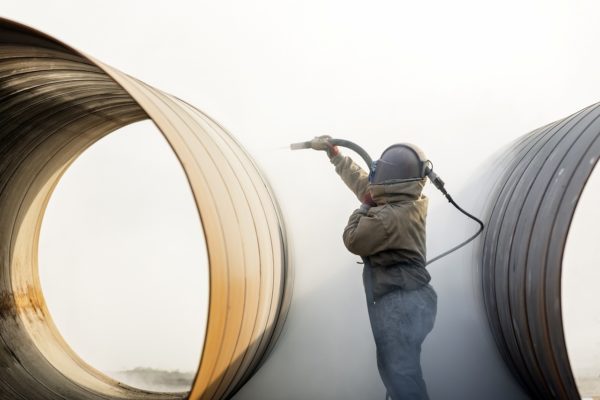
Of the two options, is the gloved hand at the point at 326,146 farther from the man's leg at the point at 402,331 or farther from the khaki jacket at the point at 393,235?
the man's leg at the point at 402,331

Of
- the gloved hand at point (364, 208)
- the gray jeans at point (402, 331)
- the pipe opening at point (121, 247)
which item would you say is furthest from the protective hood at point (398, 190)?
the pipe opening at point (121, 247)

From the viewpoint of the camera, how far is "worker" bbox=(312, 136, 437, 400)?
357 cm

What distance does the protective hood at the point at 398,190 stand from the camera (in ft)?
11.9

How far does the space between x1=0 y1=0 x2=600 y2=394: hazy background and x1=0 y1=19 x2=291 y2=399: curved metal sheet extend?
1574 millimetres

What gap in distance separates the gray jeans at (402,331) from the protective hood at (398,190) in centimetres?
57

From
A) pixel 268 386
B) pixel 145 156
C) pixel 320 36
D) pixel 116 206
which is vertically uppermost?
pixel 320 36

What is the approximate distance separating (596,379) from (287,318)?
2.90m

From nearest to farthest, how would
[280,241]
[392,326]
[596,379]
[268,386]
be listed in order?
[392,326] → [280,241] → [268,386] → [596,379]

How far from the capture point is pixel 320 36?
630cm

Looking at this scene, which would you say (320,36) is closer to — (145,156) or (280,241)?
(145,156)

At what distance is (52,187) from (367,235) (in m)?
2.91

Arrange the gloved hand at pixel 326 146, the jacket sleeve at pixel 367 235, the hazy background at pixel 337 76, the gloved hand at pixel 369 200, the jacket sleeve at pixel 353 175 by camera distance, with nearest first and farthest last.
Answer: the jacket sleeve at pixel 367 235 < the gloved hand at pixel 369 200 < the jacket sleeve at pixel 353 175 < the gloved hand at pixel 326 146 < the hazy background at pixel 337 76

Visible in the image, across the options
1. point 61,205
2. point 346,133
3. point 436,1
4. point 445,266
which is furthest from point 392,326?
point 61,205

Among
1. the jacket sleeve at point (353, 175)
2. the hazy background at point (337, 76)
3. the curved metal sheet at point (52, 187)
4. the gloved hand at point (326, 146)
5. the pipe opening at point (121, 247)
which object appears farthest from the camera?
the pipe opening at point (121, 247)
